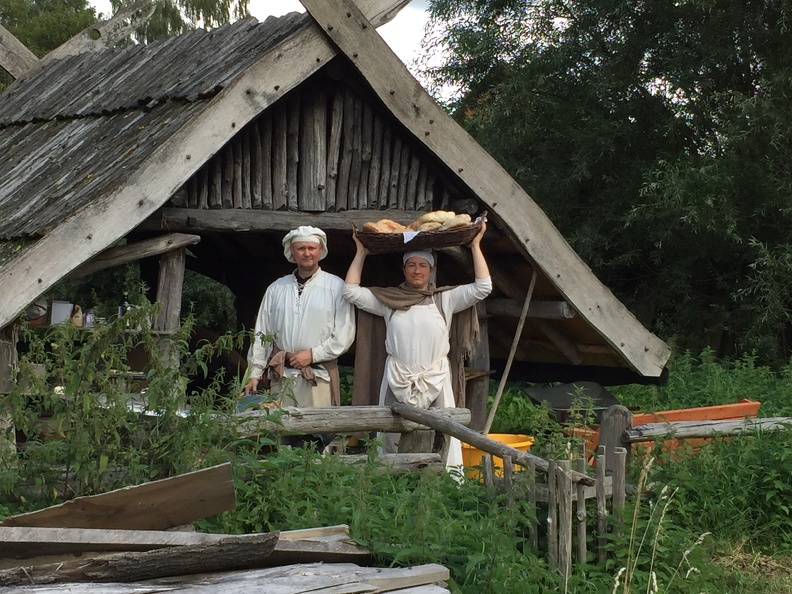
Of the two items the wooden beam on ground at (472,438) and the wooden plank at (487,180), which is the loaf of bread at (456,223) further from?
the wooden beam on ground at (472,438)

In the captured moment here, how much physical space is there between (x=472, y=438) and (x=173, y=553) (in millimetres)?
2261

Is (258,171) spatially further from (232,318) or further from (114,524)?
(232,318)

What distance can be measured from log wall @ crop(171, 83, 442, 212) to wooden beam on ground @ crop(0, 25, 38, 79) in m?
3.91

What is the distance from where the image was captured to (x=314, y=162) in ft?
24.9

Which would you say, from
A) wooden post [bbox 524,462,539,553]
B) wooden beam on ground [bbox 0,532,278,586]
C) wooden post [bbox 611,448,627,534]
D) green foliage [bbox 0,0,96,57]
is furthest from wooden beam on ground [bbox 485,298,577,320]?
green foliage [bbox 0,0,96,57]

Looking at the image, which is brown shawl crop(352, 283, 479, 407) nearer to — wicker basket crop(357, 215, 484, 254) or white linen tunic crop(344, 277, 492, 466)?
white linen tunic crop(344, 277, 492, 466)

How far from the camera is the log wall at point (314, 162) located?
290 inches

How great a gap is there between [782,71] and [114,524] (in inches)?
395

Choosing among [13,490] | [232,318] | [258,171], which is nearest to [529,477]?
[13,490]

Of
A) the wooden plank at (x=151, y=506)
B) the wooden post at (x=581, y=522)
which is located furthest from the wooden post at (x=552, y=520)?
the wooden plank at (x=151, y=506)

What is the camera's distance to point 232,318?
17.2 metres

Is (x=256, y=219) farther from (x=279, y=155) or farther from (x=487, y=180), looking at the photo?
(x=487, y=180)

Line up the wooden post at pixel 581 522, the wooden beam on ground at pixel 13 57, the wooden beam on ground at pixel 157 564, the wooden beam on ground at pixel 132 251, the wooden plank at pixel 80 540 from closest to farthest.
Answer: the wooden beam on ground at pixel 157 564 → the wooden plank at pixel 80 540 → the wooden post at pixel 581 522 → the wooden beam on ground at pixel 132 251 → the wooden beam on ground at pixel 13 57

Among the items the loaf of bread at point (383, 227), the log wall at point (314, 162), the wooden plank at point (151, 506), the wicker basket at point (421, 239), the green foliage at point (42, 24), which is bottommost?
the wooden plank at point (151, 506)
